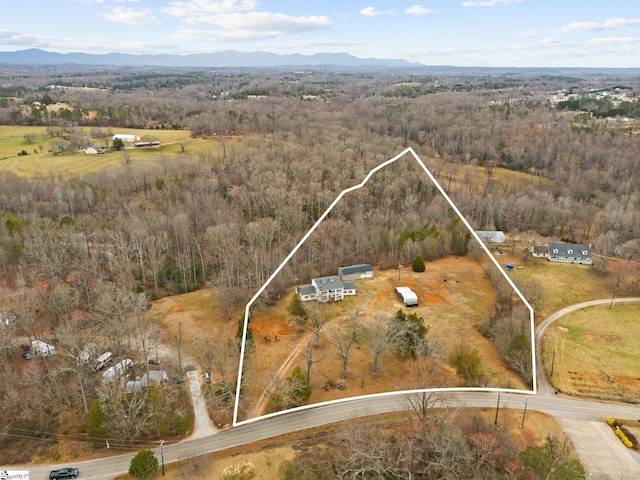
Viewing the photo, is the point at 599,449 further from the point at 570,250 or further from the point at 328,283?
A: the point at 570,250

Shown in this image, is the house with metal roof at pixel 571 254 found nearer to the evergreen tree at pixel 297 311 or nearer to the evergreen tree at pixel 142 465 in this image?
the evergreen tree at pixel 297 311

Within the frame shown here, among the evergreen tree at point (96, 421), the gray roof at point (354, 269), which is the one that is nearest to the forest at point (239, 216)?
the evergreen tree at point (96, 421)

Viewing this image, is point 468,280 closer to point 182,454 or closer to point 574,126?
point 182,454

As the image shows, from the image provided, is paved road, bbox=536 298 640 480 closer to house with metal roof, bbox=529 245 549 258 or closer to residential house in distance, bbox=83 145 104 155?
house with metal roof, bbox=529 245 549 258

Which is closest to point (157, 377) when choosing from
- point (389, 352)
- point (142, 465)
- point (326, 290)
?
point (142, 465)

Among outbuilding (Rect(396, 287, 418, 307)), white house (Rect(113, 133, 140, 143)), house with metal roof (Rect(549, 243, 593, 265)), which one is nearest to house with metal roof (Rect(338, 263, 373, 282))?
outbuilding (Rect(396, 287, 418, 307))

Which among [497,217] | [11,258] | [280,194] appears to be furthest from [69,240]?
[497,217]
